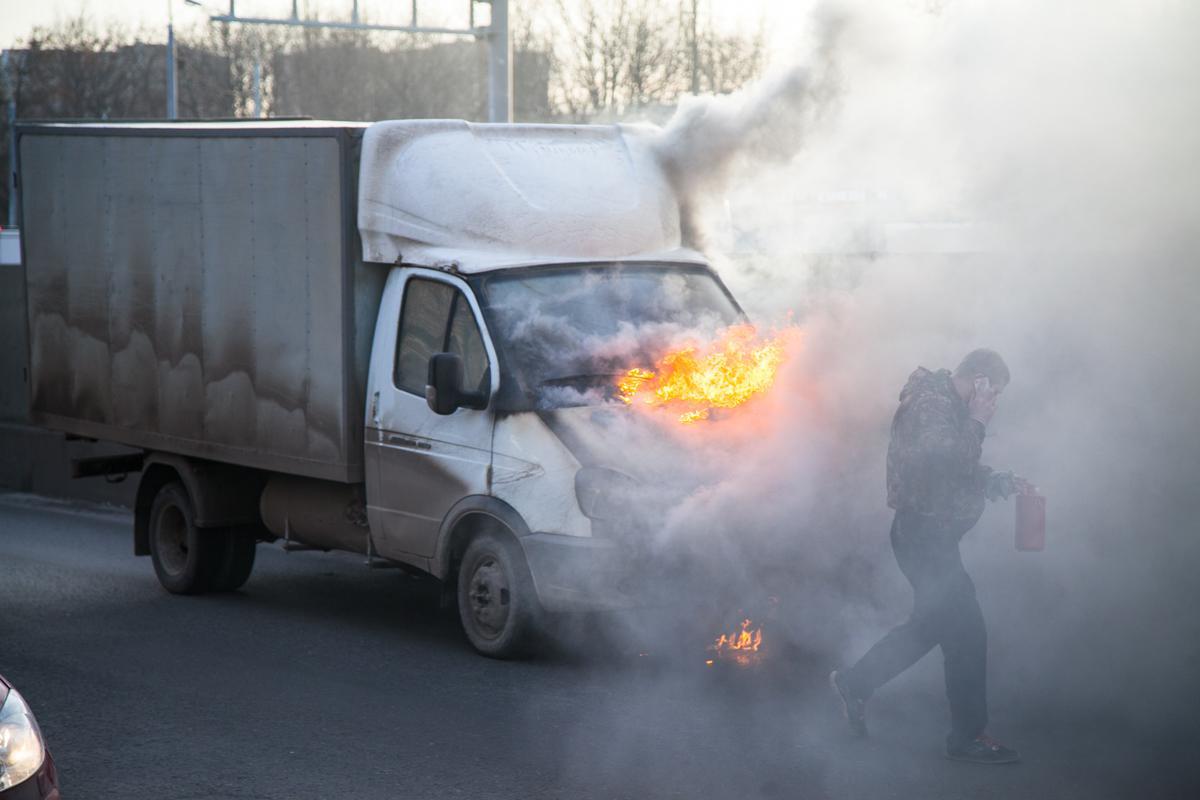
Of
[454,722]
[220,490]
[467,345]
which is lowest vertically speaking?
[454,722]

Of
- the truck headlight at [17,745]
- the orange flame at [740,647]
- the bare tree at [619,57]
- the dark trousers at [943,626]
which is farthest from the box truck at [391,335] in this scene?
the bare tree at [619,57]

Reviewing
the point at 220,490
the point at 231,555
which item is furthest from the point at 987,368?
the point at 231,555

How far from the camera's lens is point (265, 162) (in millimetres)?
10086

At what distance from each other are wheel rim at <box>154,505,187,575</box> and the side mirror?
3421mm

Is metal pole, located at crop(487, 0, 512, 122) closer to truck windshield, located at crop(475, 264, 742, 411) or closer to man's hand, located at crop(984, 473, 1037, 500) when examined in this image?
truck windshield, located at crop(475, 264, 742, 411)

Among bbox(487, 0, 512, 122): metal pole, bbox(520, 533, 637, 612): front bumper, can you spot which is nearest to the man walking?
bbox(520, 533, 637, 612): front bumper

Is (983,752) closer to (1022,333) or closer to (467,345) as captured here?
(1022,333)

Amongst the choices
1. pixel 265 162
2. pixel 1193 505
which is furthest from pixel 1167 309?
pixel 265 162

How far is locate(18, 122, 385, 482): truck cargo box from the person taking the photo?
956 centimetres

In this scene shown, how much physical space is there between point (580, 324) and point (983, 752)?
11.0 feet

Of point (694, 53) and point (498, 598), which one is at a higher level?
point (694, 53)

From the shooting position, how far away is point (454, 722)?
765cm

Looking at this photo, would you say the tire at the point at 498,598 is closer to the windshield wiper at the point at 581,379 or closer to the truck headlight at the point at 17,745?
the windshield wiper at the point at 581,379

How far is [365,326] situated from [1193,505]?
15.4 feet
